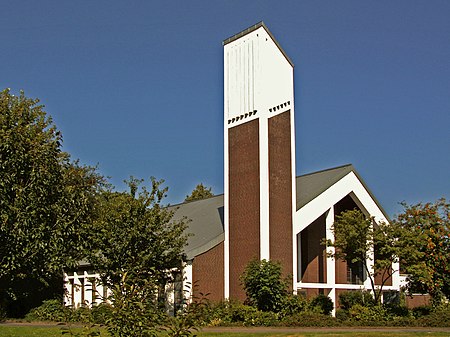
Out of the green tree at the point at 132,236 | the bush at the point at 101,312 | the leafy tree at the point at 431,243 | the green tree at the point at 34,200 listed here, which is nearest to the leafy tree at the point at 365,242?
the leafy tree at the point at 431,243

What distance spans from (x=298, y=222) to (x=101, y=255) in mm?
10071

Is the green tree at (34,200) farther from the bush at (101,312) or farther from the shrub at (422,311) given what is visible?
the bush at (101,312)

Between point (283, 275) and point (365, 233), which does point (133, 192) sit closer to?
point (283, 275)

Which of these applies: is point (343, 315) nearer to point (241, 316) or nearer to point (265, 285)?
point (265, 285)

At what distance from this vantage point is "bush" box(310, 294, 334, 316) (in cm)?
3284

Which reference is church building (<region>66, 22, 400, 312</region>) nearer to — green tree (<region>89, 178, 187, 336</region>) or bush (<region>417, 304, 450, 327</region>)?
green tree (<region>89, 178, 187, 336</region>)

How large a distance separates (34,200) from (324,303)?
15008mm

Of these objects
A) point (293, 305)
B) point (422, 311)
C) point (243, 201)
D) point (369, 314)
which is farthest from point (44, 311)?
point (422, 311)

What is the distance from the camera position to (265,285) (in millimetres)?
29656

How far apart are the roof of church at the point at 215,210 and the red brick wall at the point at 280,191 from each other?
135 centimetres

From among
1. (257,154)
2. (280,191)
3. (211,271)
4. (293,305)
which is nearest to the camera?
(293,305)

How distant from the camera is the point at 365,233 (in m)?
30.9

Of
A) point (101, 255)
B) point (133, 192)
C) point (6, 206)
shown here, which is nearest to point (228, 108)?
point (133, 192)

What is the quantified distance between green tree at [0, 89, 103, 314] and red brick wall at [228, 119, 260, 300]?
281 inches
